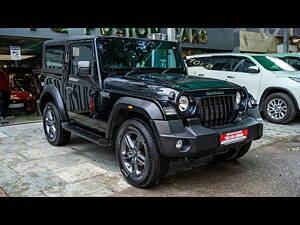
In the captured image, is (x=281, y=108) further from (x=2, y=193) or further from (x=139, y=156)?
(x=2, y=193)

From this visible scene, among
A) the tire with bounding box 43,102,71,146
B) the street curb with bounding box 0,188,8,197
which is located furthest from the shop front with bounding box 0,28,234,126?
the street curb with bounding box 0,188,8,197

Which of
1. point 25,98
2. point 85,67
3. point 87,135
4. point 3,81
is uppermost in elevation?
point 85,67

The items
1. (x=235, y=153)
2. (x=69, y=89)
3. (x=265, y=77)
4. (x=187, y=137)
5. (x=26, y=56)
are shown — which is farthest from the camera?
(x=26, y=56)

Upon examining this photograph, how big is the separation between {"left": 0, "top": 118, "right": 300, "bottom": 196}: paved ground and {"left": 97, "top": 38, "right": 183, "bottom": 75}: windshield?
1553mm

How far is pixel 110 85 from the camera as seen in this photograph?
4082mm

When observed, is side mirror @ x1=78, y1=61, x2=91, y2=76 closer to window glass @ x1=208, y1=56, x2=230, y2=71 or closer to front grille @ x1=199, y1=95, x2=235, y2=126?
front grille @ x1=199, y1=95, x2=235, y2=126

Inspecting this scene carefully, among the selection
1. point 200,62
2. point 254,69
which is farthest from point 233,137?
point 200,62

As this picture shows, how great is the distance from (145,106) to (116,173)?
132 centimetres

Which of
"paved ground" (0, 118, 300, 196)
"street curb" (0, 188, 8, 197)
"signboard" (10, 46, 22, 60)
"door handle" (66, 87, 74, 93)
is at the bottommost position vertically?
Result: "street curb" (0, 188, 8, 197)

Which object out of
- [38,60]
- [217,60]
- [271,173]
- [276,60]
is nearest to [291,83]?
[276,60]

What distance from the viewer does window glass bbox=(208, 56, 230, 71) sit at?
8.59 m

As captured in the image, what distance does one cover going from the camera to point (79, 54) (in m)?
→ 4.79

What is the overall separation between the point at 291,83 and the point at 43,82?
5801 millimetres

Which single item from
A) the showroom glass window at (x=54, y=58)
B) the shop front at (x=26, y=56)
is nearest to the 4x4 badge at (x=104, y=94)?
the showroom glass window at (x=54, y=58)
